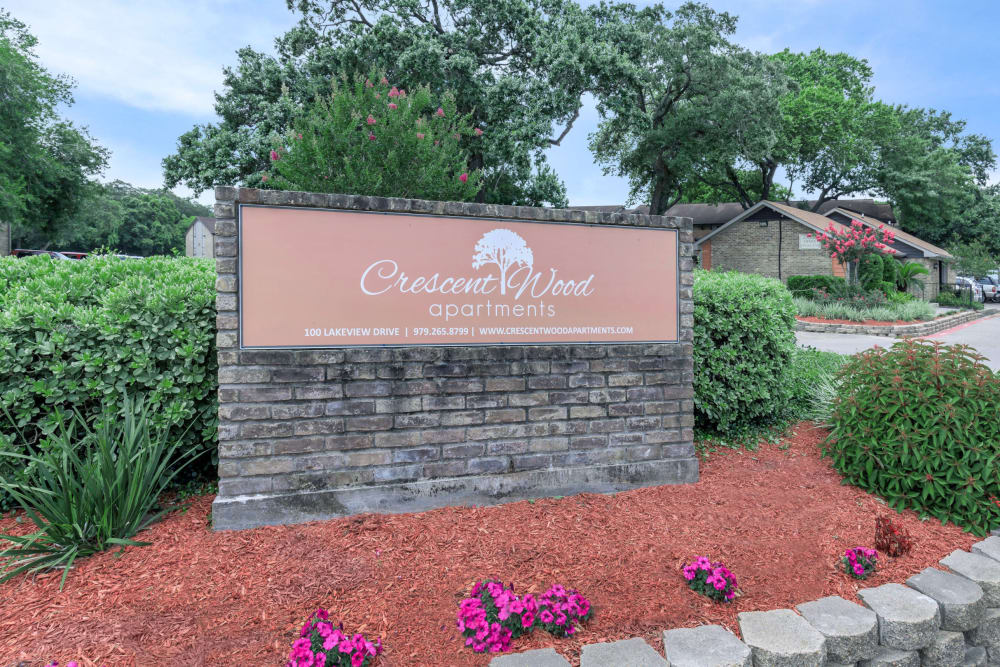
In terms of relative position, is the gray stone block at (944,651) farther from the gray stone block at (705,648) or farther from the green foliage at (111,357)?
the green foliage at (111,357)

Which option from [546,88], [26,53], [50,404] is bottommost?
[50,404]

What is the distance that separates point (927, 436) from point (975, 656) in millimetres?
1250

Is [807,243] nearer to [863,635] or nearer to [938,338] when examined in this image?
[938,338]

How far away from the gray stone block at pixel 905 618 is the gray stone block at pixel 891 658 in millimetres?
18

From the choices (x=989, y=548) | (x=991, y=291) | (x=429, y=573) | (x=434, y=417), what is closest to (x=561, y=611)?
(x=429, y=573)

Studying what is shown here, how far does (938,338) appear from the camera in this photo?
14.5 metres

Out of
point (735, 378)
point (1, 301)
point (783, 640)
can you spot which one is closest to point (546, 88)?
point (735, 378)

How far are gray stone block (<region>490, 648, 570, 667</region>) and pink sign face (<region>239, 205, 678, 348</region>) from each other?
5.67ft

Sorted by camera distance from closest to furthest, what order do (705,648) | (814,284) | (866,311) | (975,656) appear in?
1. (705,648)
2. (975,656)
3. (866,311)
4. (814,284)

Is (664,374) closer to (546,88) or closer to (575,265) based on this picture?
(575,265)

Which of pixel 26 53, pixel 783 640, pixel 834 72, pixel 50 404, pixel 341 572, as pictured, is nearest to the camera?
pixel 783 640

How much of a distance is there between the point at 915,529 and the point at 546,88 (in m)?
17.1

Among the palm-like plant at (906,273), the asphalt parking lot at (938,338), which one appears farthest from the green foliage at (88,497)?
the palm-like plant at (906,273)

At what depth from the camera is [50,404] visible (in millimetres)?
3299
